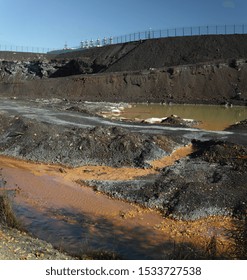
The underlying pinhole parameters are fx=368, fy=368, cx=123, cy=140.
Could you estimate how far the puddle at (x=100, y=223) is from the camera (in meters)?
10.9

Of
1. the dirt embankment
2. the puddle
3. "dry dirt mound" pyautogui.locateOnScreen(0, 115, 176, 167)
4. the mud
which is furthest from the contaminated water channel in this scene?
the dirt embankment

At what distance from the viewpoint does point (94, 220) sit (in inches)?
523

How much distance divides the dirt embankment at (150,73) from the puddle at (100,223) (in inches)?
1610

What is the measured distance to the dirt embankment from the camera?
58.8 meters

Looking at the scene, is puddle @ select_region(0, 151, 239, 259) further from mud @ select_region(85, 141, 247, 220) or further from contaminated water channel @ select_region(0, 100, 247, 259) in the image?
mud @ select_region(85, 141, 247, 220)

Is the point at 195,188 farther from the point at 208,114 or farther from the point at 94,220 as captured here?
the point at 208,114

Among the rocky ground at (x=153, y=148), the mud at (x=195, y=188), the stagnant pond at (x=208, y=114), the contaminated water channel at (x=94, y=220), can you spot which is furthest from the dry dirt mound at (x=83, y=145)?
the stagnant pond at (x=208, y=114)

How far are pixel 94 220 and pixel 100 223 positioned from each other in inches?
14.5

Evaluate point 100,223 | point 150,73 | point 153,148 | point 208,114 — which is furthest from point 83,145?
point 150,73

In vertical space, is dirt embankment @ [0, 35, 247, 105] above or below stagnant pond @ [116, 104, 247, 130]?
above

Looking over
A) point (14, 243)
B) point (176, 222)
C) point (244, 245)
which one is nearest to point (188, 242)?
point (176, 222)

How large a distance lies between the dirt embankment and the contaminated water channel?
130 feet

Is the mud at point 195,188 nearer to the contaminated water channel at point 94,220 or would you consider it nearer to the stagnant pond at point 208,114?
the contaminated water channel at point 94,220

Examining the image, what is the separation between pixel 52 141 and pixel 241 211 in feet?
41.6
